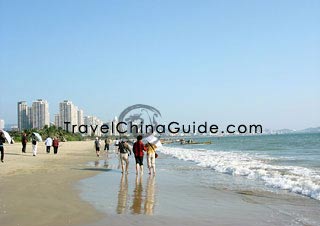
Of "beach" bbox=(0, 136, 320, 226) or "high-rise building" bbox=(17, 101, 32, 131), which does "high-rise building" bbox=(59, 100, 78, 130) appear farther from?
"beach" bbox=(0, 136, 320, 226)

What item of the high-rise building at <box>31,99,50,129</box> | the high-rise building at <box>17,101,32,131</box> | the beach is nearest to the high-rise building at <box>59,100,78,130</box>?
the high-rise building at <box>31,99,50,129</box>

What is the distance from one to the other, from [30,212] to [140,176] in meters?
8.07

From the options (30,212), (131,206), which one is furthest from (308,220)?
(30,212)

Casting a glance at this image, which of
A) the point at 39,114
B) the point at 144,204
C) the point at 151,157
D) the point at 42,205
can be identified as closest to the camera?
the point at 42,205

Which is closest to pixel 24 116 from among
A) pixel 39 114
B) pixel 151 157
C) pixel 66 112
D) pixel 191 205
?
pixel 39 114

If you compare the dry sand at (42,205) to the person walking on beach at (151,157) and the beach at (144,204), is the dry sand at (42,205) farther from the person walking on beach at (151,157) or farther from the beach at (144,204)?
the person walking on beach at (151,157)

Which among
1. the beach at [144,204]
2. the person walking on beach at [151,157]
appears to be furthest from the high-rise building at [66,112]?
the beach at [144,204]

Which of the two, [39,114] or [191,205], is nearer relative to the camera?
[191,205]

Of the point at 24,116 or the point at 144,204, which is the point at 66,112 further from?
the point at 144,204

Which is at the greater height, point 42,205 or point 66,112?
point 66,112

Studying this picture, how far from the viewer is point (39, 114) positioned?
17888 centimetres

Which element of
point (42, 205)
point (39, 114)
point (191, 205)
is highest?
point (39, 114)

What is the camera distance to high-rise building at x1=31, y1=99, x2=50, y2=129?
17750 centimetres

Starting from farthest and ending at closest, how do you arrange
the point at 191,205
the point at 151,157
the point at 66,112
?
1. the point at 66,112
2. the point at 151,157
3. the point at 191,205
